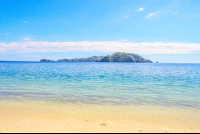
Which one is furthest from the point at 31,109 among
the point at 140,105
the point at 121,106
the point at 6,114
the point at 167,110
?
the point at 167,110

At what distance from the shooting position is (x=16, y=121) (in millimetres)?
6137

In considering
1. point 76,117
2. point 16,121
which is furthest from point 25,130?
point 76,117

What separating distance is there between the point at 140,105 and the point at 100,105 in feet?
9.25

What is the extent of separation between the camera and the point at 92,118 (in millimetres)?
6594

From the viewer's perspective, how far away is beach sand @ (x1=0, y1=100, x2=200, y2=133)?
541cm

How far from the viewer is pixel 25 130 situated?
5035mm

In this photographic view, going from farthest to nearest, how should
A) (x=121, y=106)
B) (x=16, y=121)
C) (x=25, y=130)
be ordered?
1. (x=121, y=106)
2. (x=16, y=121)
3. (x=25, y=130)

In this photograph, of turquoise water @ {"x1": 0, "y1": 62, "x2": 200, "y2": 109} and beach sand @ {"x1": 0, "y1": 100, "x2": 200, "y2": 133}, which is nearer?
beach sand @ {"x1": 0, "y1": 100, "x2": 200, "y2": 133}

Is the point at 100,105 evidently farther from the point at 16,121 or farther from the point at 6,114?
the point at 6,114

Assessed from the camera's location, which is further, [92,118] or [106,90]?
[106,90]

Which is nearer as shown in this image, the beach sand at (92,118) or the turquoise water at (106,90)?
the beach sand at (92,118)

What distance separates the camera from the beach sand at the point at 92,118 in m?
5.41

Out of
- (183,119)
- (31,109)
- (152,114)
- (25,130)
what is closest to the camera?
(25,130)

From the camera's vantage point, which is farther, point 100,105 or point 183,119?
point 100,105
